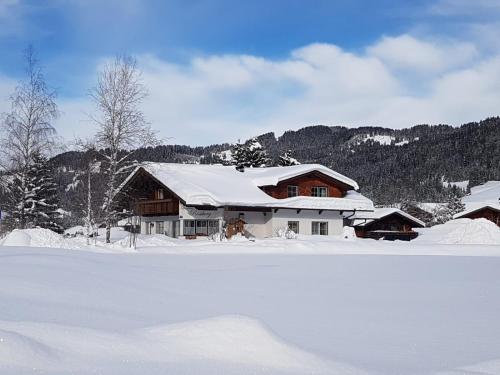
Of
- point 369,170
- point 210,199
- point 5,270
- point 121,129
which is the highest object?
point 369,170

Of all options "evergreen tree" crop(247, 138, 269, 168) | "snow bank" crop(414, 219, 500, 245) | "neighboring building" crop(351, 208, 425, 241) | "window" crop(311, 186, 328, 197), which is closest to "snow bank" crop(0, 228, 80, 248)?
"window" crop(311, 186, 328, 197)

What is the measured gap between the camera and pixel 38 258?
12.0 m

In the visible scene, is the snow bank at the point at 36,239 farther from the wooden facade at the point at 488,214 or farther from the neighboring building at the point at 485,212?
the wooden facade at the point at 488,214

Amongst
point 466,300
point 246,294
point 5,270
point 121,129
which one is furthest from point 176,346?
point 121,129

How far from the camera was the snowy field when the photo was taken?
4.70 meters

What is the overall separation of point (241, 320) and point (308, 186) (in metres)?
36.7

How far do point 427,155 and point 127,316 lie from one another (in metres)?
158

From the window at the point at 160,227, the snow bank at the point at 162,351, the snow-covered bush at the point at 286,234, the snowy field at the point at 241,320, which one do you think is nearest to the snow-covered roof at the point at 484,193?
the snow-covered bush at the point at 286,234

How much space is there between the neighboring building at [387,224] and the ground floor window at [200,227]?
17966 mm

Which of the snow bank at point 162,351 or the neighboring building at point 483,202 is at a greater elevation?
the neighboring building at point 483,202

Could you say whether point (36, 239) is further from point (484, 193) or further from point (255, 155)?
point (484, 193)

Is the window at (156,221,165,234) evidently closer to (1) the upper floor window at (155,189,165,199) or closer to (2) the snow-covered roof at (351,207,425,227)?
(1) the upper floor window at (155,189,165,199)

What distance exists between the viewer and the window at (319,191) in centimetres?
4222

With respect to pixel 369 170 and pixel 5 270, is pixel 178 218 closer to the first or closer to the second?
pixel 5 270
